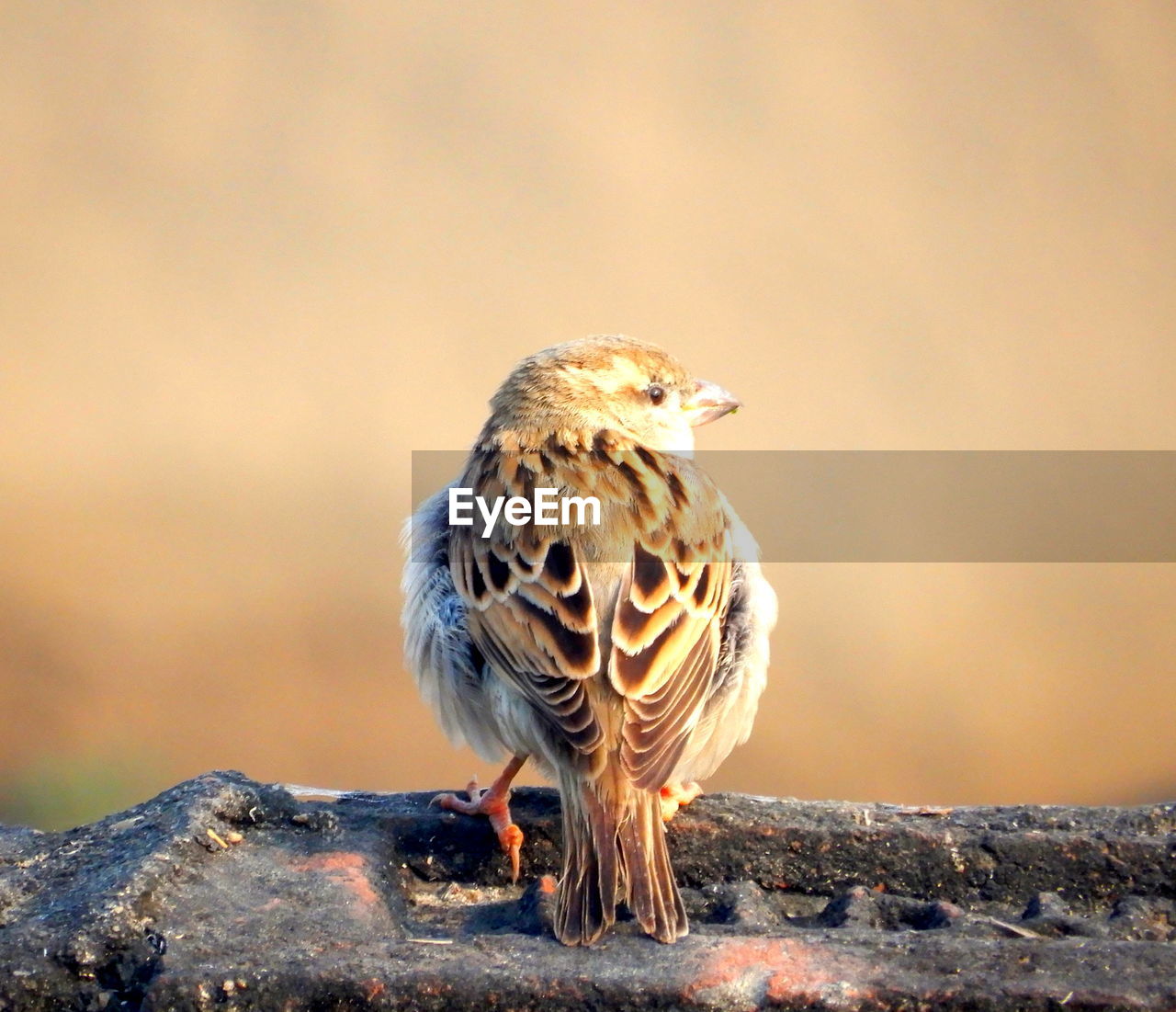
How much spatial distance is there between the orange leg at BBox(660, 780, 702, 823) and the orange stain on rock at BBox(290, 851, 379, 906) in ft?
1.84

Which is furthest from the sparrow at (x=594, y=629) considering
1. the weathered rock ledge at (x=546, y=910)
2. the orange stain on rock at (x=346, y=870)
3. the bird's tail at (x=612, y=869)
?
the orange stain on rock at (x=346, y=870)

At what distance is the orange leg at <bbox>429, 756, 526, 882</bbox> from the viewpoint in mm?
2309

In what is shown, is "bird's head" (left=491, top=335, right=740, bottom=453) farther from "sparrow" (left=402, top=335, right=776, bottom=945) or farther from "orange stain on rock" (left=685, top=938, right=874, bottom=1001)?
"orange stain on rock" (left=685, top=938, right=874, bottom=1001)

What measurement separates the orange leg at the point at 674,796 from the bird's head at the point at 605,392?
960 mm

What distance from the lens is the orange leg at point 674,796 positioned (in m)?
2.39

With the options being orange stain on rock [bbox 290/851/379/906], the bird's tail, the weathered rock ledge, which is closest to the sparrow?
the bird's tail

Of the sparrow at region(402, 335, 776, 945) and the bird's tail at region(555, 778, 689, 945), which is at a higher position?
the sparrow at region(402, 335, 776, 945)

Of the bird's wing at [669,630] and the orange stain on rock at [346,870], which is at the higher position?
the bird's wing at [669,630]

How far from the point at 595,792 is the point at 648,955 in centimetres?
45

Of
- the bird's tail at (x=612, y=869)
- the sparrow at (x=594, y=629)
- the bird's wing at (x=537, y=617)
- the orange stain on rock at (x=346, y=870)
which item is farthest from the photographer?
the bird's wing at (x=537, y=617)

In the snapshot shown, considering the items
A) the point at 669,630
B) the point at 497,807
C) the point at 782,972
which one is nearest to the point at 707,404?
the point at 669,630

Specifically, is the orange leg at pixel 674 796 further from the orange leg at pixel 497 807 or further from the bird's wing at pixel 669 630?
the orange leg at pixel 497 807

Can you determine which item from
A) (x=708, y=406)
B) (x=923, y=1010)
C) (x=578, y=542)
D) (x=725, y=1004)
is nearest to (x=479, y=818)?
(x=578, y=542)

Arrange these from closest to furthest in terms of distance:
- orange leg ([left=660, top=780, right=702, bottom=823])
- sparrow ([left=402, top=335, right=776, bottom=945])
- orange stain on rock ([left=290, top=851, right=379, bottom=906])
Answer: orange stain on rock ([left=290, top=851, right=379, bottom=906]), sparrow ([left=402, top=335, right=776, bottom=945]), orange leg ([left=660, top=780, right=702, bottom=823])
